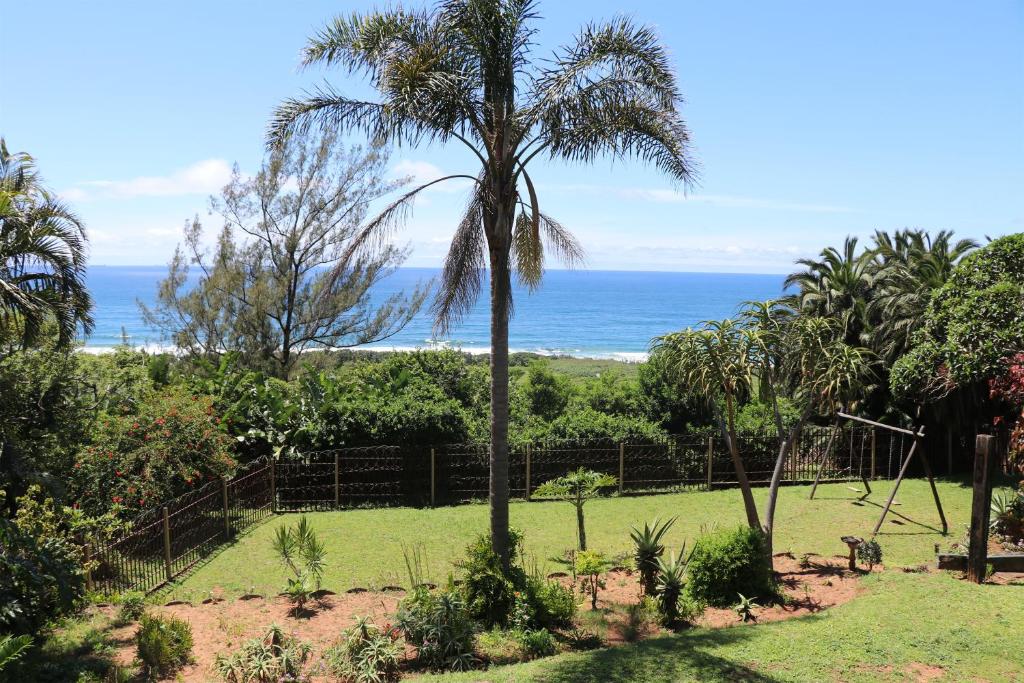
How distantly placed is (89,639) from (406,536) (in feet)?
19.3

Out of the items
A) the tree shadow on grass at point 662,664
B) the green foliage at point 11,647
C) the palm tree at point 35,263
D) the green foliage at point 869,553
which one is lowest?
the tree shadow on grass at point 662,664

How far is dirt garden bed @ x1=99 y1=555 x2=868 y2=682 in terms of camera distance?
8.43 metres

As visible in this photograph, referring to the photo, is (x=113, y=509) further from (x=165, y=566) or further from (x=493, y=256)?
(x=493, y=256)

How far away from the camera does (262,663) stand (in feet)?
24.4

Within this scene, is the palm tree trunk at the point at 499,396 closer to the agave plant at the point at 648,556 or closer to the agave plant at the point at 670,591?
the agave plant at the point at 648,556

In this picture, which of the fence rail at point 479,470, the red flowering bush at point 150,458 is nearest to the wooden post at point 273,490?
the fence rail at point 479,470

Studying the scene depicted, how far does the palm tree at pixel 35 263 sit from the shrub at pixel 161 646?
568 cm

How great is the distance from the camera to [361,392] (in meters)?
18.6

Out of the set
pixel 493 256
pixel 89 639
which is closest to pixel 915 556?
pixel 493 256

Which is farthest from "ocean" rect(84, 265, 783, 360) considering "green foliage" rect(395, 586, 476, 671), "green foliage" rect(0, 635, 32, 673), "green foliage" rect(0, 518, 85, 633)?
"green foliage" rect(0, 635, 32, 673)

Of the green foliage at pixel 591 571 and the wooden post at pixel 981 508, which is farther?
the green foliage at pixel 591 571

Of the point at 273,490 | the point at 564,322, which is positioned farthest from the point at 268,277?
the point at 564,322

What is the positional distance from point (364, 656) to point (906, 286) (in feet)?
54.1

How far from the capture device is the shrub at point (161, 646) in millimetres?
7578
